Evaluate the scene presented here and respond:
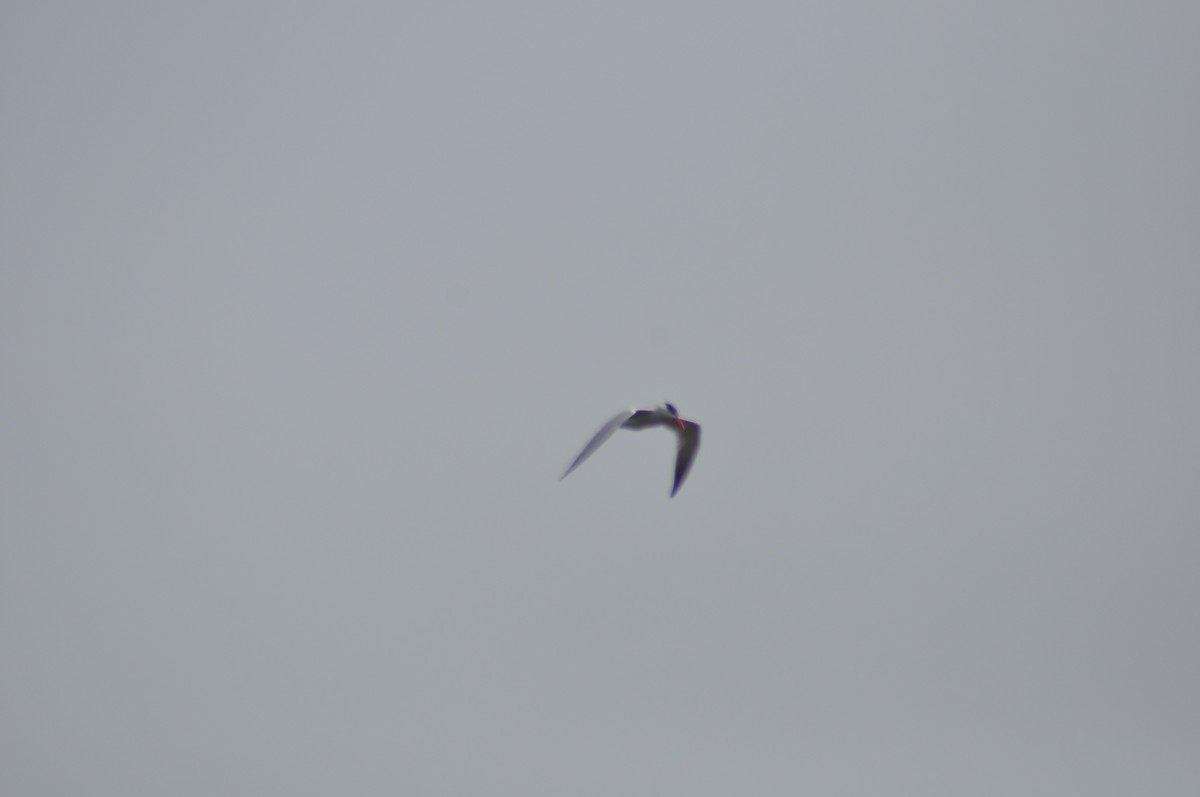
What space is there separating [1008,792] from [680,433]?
128332mm

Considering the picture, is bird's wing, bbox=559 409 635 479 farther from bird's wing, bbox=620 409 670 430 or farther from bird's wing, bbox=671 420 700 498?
bird's wing, bbox=671 420 700 498

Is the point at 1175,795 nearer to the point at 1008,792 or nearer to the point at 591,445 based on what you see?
the point at 1008,792

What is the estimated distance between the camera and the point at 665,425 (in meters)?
14.6

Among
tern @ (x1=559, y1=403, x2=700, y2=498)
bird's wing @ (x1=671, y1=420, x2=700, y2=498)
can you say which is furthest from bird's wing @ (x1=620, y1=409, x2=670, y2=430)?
bird's wing @ (x1=671, y1=420, x2=700, y2=498)

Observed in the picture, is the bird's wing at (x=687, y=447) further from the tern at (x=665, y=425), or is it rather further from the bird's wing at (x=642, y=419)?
the bird's wing at (x=642, y=419)

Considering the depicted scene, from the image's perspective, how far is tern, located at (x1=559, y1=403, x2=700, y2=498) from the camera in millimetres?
12602

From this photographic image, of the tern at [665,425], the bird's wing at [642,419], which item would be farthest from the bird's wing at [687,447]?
the bird's wing at [642,419]

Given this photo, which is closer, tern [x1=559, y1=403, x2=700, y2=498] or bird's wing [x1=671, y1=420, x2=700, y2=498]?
tern [x1=559, y1=403, x2=700, y2=498]

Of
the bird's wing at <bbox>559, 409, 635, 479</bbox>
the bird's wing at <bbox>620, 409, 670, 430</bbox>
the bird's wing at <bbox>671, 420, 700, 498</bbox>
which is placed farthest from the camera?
the bird's wing at <bbox>671, 420, 700, 498</bbox>

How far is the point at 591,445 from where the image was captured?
12156mm

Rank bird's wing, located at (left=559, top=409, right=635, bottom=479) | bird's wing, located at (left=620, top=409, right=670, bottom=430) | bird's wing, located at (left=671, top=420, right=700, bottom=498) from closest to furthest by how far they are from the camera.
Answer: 1. bird's wing, located at (left=559, top=409, right=635, bottom=479)
2. bird's wing, located at (left=620, top=409, right=670, bottom=430)
3. bird's wing, located at (left=671, top=420, right=700, bottom=498)

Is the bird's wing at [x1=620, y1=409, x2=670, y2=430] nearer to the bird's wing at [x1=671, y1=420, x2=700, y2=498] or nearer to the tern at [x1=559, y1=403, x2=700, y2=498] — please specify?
the tern at [x1=559, y1=403, x2=700, y2=498]

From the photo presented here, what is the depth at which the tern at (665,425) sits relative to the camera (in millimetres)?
12602

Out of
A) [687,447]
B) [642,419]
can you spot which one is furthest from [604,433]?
[687,447]
